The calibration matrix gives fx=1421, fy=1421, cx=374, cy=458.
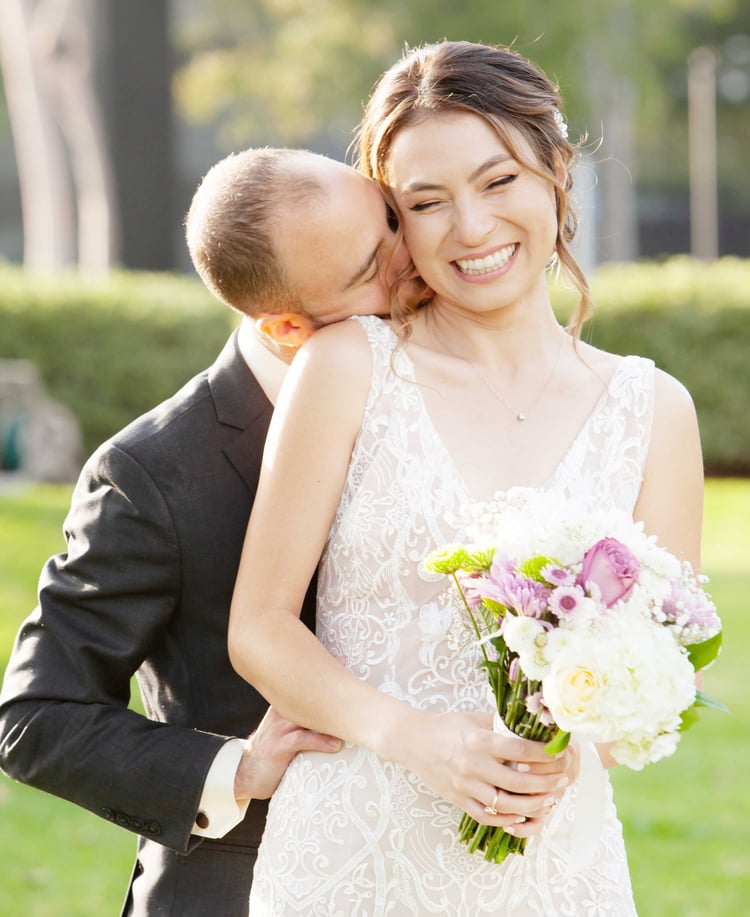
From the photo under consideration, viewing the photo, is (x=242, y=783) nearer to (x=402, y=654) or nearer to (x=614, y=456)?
(x=402, y=654)

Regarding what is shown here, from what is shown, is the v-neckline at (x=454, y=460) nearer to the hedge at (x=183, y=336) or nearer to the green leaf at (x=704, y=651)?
the green leaf at (x=704, y=651)

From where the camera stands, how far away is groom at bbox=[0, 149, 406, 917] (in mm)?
2746

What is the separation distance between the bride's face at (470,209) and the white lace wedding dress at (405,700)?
20 centimetres

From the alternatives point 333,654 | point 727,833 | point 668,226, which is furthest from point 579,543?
point 668,226

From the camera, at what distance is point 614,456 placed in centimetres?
273

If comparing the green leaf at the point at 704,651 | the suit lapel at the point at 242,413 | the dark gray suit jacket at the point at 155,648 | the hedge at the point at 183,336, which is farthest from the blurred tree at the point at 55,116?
the green leaf at the point at 704,651

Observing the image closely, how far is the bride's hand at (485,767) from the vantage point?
230 cm

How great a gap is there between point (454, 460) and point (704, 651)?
0.65 meters

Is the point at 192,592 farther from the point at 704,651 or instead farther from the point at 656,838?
the point at 656,838

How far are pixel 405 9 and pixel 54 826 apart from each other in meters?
20.8

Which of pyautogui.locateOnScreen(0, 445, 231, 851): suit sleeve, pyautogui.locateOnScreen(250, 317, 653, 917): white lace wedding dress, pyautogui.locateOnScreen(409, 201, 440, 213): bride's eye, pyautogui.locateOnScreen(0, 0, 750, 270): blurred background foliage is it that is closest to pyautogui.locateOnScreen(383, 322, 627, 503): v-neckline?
pyautogui.locateOnScreen(250, 317, 653, 917): white lace wedding dress

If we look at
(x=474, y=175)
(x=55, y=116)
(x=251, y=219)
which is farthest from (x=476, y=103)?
(x=55, y=116)

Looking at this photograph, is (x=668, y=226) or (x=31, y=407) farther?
(x=668, y=226)

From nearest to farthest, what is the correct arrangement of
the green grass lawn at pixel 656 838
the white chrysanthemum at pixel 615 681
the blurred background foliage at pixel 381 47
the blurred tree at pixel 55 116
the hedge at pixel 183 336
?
the white chrysanthemum at pixel 615 681
the green grass lawn at pixel 656 838
the hedge at pixel 183 336
the blurred tree at pixel 55 116
the blurred background foliage at pixel 381 47
